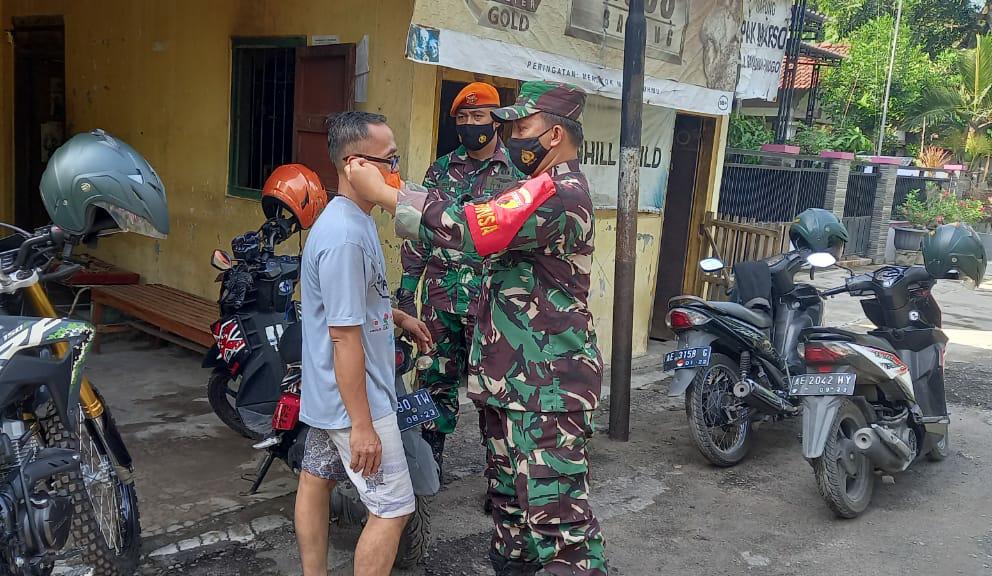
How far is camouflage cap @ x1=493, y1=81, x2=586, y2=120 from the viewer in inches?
106

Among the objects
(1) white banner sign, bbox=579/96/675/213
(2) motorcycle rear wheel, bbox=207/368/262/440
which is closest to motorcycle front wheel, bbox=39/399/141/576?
(2) motorcycle rear wheel, bbox=207/368/262/440

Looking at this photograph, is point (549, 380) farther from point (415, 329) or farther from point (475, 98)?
point (475, 98)

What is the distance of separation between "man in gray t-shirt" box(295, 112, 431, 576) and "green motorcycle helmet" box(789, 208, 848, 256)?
3211 millimetres

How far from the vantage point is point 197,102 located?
21.9 feet

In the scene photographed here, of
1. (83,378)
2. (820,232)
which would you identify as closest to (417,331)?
(83,378)

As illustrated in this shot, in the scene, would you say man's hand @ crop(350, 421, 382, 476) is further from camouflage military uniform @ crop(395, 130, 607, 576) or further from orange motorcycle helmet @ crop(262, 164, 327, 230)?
orange motorcycle helmet @ crop(262, 164, 327, 230)

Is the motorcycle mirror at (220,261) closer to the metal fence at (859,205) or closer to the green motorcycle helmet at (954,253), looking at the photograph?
the green motorcycle helmet at (954,253)

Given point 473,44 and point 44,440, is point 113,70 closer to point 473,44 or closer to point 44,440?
point 473,44

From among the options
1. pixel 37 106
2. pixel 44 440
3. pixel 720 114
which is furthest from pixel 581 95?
pixel 37 106

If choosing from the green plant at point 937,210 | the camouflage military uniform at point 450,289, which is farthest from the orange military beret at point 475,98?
the green plant at point 937,210

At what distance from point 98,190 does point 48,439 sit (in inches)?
31.8

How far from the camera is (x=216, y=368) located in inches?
173

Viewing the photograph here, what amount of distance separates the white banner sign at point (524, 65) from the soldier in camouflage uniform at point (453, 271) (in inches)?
13.1

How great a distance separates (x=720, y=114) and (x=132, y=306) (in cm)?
480
